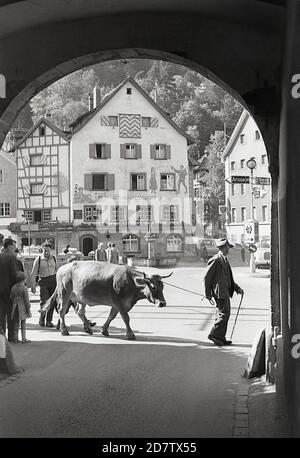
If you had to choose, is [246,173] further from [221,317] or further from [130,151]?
[221,317]

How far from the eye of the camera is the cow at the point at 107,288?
11.9 m

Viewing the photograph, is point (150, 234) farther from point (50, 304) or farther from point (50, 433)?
point (50, 433)

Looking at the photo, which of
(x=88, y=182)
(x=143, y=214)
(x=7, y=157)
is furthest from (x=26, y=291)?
(x=7, y=157)

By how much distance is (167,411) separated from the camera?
6.64 meters

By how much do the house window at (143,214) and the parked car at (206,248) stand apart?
14.2 ft

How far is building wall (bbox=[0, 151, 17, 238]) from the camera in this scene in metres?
50.0

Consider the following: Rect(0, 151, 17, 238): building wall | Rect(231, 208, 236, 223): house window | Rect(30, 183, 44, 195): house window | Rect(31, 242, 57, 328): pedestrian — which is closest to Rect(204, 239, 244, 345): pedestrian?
Rect(31, 242, 57, 328): pedestrian

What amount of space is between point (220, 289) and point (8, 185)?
42003 mm

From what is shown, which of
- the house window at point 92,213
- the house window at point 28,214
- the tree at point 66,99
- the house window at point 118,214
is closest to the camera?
the house window at point 92,213

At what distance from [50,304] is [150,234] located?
34074 millimetres

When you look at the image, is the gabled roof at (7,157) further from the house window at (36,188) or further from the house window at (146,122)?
the house window at (146,122)

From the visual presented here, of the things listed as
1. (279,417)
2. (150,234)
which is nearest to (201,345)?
(279,417)

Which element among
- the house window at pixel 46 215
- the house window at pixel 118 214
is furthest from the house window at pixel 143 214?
the house window at pixel 46 215

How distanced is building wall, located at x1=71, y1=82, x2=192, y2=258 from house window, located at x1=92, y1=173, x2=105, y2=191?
1.02 feet
